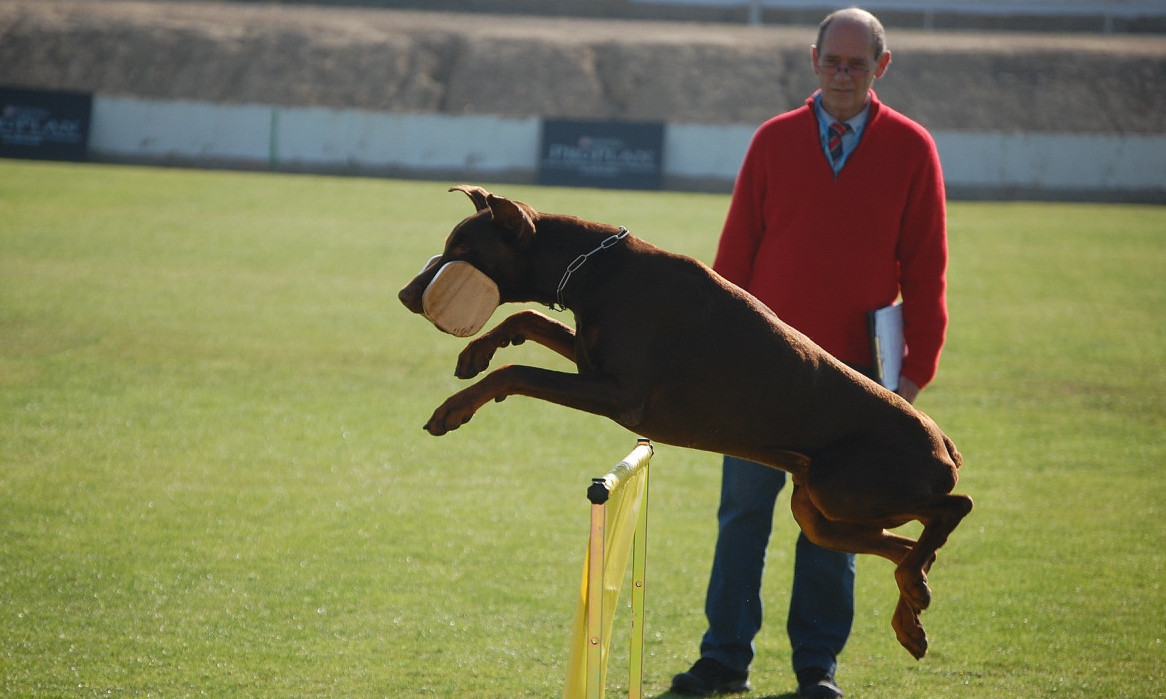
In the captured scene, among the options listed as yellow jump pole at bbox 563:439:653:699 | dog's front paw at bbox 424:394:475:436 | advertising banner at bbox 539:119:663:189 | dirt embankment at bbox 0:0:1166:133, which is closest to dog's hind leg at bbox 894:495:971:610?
yellow jump pole at bbox 563:439:653:699

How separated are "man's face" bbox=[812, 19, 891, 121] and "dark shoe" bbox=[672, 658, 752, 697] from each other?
2.37 metres

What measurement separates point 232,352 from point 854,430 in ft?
28.9

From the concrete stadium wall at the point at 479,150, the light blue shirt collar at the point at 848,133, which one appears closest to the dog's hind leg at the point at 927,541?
the light blue shirt collar at the point at 848,133

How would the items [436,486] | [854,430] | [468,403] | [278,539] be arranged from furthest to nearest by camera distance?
[436,486] → [278,539] → [854,430] → [468,403]

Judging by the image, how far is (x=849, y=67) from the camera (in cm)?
448

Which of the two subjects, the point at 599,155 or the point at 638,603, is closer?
the point at 638,603

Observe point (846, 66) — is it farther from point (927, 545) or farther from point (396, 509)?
point (396, 509)

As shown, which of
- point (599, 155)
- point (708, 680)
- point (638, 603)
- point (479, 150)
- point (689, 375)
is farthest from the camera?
point (479, 150)

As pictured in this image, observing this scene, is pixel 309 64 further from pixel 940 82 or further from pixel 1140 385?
pixel 1140 385

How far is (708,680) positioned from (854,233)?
197cm

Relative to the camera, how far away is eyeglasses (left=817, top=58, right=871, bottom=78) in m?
4.47

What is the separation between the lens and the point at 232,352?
1106cm

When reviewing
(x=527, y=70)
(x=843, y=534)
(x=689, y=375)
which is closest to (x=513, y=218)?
(x=689, y=375)

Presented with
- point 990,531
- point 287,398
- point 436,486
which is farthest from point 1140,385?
point 287,398
